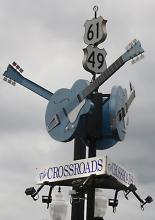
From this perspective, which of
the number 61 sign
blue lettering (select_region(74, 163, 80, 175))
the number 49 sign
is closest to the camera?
blue lettering (select_region(74, 163, 80, 175))

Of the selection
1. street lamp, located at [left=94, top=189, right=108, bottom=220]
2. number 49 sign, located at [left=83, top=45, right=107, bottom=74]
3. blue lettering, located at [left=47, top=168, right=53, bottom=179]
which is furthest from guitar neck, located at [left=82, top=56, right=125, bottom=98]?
street lamp, located at [left=94, top=189, right=108, bottom=220]

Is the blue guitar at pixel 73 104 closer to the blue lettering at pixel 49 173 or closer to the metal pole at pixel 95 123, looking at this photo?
the metal pole at pixel 95 123

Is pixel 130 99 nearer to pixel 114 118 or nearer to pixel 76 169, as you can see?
pixel 114 118

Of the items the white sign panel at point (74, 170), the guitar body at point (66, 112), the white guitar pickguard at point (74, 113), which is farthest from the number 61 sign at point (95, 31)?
the white sign panel at point (74, 170)

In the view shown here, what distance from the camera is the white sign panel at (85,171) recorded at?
11281 millimetres

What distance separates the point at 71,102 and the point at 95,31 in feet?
6.99

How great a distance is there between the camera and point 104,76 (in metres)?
12.7

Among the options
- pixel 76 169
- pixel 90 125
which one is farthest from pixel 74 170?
pixel 90 125

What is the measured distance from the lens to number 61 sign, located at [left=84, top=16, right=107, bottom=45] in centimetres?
1388

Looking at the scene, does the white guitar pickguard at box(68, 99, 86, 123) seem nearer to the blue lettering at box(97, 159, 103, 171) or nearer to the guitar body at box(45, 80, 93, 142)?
the guitar body at box(45, 80, 93, 142)

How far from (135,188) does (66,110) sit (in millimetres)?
2742

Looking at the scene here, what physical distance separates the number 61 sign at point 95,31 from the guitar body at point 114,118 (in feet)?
5.47

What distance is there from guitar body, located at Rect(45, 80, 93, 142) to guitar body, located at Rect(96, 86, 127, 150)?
49 centimetres

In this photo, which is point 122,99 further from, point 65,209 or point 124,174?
point 65,209
